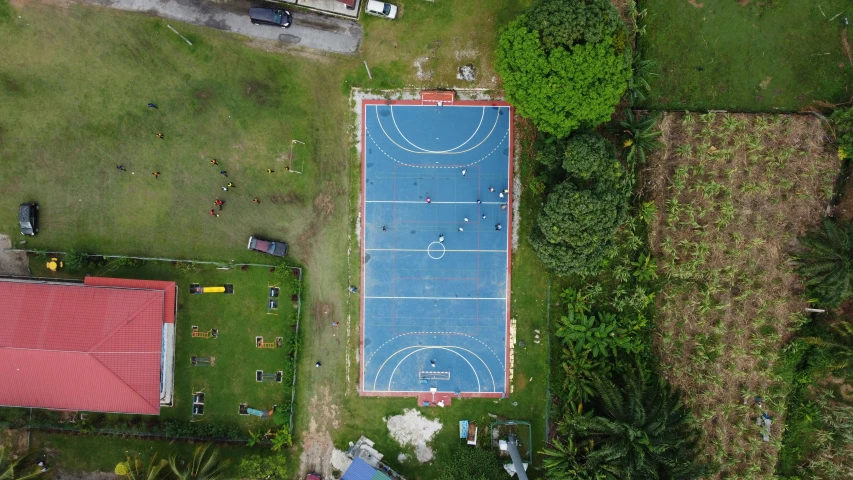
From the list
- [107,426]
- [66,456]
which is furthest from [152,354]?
[66,456]

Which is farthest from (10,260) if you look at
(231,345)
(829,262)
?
(829,262)

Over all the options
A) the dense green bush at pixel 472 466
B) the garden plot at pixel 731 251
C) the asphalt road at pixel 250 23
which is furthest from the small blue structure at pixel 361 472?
the asphalt road at pixel 250 23

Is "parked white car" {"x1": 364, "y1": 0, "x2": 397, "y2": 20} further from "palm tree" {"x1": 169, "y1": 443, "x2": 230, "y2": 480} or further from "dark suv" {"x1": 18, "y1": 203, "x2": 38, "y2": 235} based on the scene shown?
"palm tree" {"x1": 169, "y1": 443, "x2": 230, "y2": 480}

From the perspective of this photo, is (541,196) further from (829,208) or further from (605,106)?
(829,208)

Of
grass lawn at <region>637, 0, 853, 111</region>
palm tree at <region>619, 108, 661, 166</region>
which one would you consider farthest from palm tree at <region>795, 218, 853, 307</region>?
palm tree at <region>619, 108, 661, 166</region>

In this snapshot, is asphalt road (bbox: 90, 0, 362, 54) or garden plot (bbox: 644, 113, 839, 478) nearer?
garden plot (bbox: 644, 113, 839, 478)

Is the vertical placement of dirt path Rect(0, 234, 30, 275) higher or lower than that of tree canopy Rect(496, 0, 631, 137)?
lower
